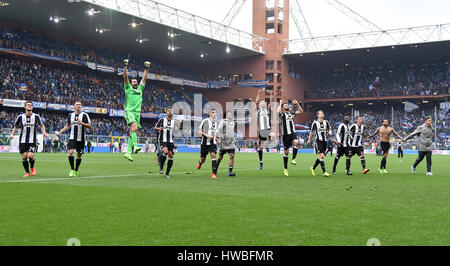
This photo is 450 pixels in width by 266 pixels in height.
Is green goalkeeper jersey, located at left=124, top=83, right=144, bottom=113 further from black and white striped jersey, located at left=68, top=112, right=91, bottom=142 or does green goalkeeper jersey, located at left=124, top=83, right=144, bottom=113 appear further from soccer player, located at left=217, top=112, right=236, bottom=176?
soccer player, located at left=217, top=112, right=236, bottom=176

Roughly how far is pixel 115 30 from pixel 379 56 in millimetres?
39178

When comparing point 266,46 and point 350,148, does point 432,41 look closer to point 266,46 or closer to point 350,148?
point 266,46

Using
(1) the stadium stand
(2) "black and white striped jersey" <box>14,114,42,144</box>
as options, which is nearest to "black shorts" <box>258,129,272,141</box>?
(2) "black and white striped jersey" <box>14,114,42,144</box>

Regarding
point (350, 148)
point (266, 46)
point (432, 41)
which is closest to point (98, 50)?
point (266, 46)

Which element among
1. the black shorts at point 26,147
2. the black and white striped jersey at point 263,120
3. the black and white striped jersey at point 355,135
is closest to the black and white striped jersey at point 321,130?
the black and white striped jersey at point 355,135

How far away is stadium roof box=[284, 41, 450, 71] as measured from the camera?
6109cm

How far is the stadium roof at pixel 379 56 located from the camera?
6109 centimetres

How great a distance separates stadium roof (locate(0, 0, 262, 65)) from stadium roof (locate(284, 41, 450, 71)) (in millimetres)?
10541

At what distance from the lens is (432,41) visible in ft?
184

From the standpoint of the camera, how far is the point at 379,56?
217 ft

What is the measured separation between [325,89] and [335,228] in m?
72.5

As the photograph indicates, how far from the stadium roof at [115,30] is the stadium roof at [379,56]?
10.5m

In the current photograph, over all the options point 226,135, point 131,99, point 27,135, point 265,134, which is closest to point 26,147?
point 27,135

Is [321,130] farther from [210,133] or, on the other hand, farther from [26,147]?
[26,147]
